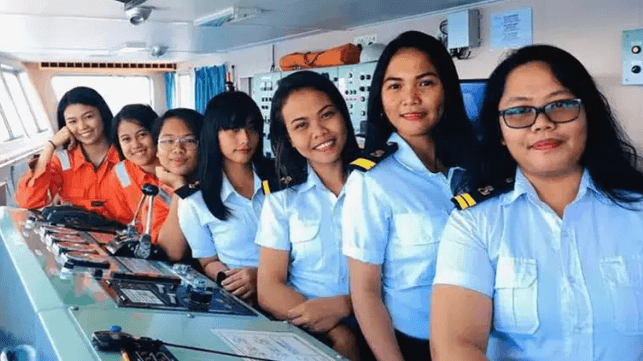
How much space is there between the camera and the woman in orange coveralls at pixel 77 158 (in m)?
3.12

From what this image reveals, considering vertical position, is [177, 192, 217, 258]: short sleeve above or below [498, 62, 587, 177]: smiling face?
below

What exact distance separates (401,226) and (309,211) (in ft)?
1.13

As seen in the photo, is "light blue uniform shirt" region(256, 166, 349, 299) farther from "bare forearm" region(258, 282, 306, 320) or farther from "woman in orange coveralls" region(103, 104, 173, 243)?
"woman in orange coveralls" region(103, 104, 173, 243)

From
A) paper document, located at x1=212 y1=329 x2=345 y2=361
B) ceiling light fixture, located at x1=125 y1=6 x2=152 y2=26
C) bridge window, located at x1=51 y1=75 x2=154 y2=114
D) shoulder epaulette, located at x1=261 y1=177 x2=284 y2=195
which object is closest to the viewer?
paper document, located at x1=212 y1=329 x2=345 y2=361

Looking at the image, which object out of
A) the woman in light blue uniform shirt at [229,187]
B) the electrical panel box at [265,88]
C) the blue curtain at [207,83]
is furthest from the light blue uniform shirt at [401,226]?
the blue curtain at [207,83]

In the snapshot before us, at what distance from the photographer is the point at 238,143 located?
2.16 m

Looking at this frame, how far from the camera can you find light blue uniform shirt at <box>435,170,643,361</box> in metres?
1.19

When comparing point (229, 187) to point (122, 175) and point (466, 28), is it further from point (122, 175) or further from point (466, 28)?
point (466, 28)

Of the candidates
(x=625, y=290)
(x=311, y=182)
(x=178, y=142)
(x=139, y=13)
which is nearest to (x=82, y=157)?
(x=139, y=13)

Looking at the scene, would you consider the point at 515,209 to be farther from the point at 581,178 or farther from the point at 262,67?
the point at 262,67

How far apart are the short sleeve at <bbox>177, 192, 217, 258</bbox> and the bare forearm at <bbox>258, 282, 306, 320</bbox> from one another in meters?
0.46

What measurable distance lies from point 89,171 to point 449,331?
2405 millimetres

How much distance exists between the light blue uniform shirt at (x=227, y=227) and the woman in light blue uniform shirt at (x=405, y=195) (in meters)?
0.59

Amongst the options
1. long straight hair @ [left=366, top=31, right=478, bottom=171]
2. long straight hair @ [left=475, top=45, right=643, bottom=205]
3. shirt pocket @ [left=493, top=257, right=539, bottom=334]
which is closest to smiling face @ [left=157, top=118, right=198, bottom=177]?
long straight hair @ [left=366, top=31, right=478, bottom=171]
